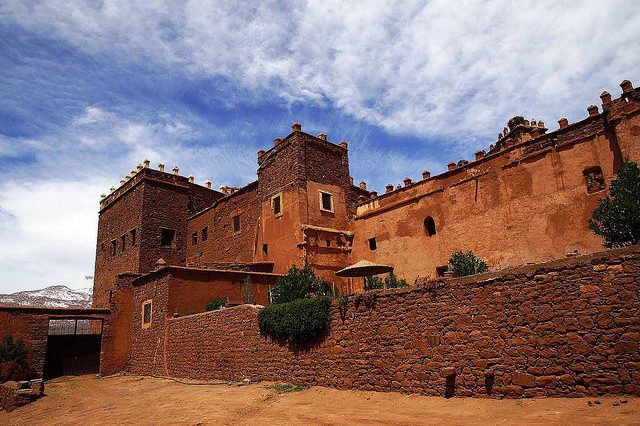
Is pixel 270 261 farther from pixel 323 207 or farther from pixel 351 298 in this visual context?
pixel 351 298

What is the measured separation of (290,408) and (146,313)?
14659 mm

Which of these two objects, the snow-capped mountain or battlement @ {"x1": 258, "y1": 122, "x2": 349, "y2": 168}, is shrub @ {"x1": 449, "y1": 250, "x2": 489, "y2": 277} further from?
the snow-capped mountain

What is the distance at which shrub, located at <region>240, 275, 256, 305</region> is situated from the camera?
19.6 meters

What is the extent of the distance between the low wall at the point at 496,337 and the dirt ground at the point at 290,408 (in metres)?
0.38

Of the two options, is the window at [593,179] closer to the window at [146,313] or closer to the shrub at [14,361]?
the window at [146,313]

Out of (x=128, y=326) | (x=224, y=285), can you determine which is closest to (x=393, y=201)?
(x=224, y=285)

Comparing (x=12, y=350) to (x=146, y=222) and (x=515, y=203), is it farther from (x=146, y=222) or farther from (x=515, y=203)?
(x=515, y=203)

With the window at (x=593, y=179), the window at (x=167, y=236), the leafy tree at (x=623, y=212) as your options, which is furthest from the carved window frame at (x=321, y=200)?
the window at (x=167, y=236)

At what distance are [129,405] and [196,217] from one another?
21.6m

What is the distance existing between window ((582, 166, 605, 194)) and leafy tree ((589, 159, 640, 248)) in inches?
157

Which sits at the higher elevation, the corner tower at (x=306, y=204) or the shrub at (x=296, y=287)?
the corner tower at (x=306, y=204)

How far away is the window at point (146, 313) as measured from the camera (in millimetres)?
21917

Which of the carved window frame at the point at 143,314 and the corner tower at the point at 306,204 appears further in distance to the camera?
the corner tower at the point at 306,204

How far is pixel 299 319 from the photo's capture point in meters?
12.6
